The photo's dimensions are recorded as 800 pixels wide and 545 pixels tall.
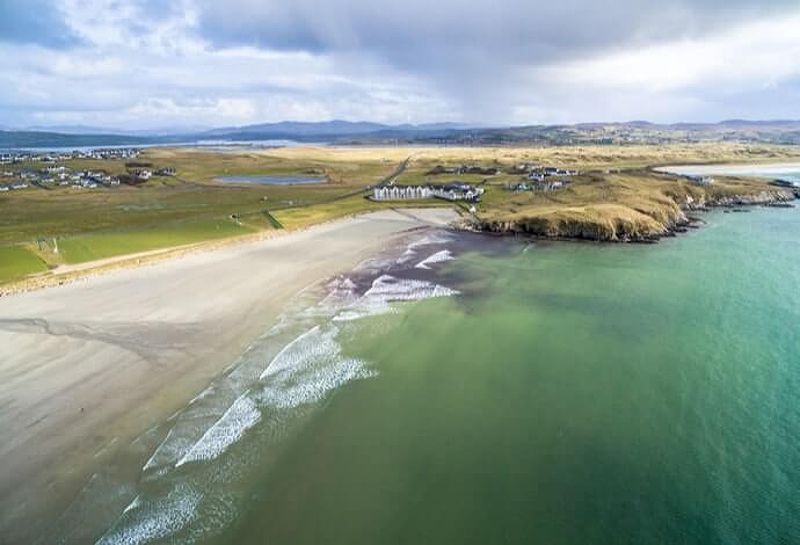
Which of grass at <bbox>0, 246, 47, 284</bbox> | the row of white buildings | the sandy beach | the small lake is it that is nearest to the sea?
the sandy beach

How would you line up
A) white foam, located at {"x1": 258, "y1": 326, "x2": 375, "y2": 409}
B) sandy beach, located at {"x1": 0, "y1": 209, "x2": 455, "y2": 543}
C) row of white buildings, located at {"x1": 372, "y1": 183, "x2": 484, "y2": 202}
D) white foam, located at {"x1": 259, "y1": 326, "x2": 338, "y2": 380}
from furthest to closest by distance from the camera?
row of white buildings, located at {"x1": 372, "y1": 183, "x2": 484, "y2": 202}
white foam, located at {"x1": 259, "y1": 326, "x2": 338, "y2": 380}
white foam, located at {"x1": 258, "y1": 326, "x2": 375, "y2": 409}
sandy beach, located at {"x1": 0, "y1": 209, "x2": 455, "y2": 543}

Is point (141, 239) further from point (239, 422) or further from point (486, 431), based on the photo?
point (486, 431)

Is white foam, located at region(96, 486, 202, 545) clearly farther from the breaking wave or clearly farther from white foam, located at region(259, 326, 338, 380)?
white foam, located at region(259, 326, 338, 380)

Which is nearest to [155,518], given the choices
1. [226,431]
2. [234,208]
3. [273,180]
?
[226,431]

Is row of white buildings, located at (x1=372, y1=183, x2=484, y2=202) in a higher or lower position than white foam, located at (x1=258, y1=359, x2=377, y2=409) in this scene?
higher

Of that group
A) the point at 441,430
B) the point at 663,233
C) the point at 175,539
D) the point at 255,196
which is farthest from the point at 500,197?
the point at 175,539

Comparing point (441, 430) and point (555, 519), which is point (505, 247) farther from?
point (555, 519)
